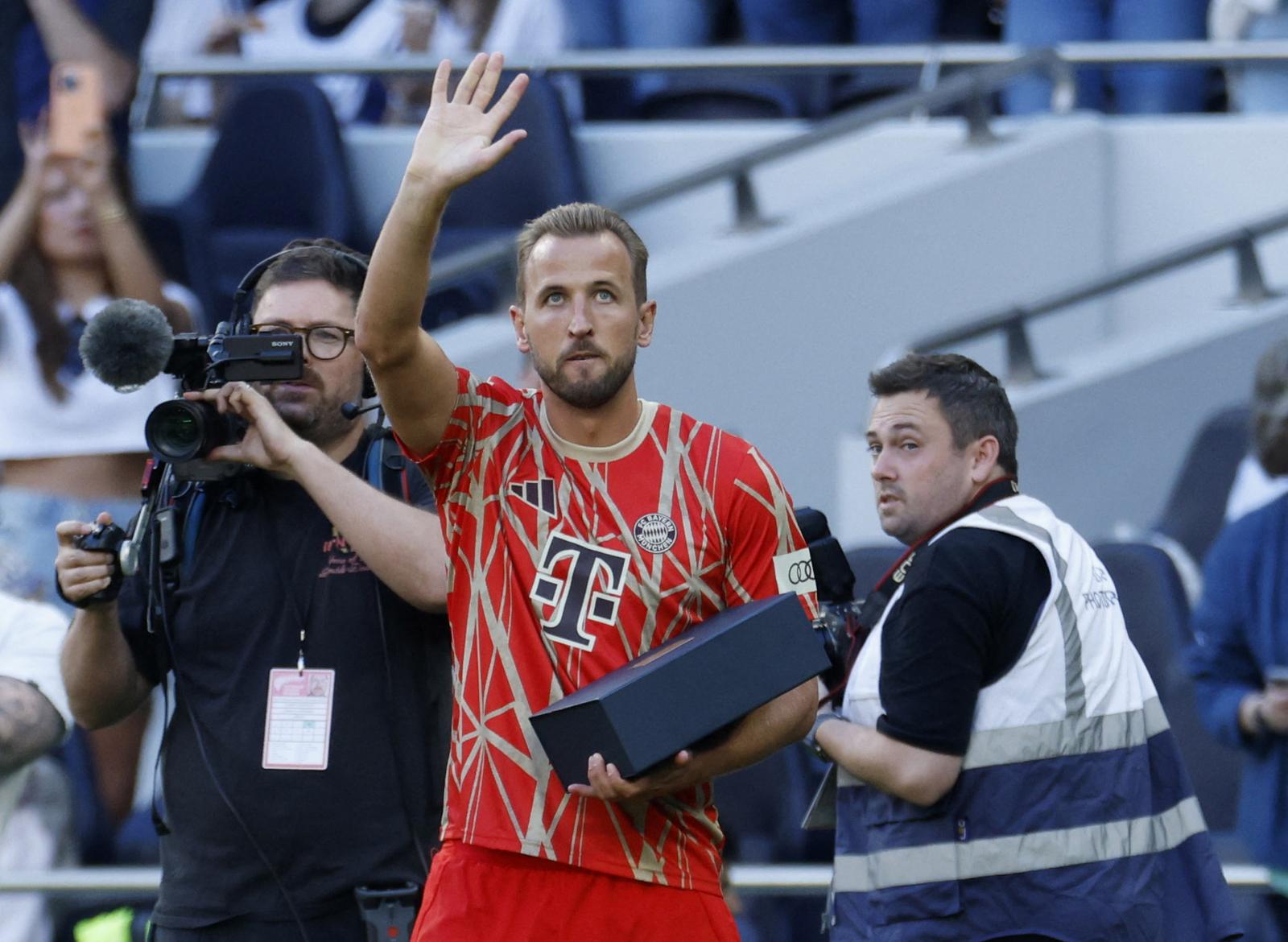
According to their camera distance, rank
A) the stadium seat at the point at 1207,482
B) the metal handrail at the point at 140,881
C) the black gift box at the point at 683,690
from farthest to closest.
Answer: the stadium seat at the point at 1207,482 < the metal handrail at the point at 140,881 < the black gift box at the point at 683,690

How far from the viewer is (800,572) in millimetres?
3289

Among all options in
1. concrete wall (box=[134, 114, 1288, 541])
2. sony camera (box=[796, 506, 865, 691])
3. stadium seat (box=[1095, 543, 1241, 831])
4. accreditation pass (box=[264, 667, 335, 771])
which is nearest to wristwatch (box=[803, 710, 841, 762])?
sony camera (box=[796, 506, 865, 691])

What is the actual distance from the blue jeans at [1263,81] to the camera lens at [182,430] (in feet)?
18.8

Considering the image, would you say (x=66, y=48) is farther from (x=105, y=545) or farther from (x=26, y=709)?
(x=105, y=545)

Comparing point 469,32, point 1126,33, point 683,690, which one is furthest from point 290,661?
point 1126,33

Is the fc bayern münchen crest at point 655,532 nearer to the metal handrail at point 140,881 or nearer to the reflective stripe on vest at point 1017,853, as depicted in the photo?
the reflective stripe on vest at point 1017,853

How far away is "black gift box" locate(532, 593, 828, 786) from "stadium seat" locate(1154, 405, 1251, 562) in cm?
388

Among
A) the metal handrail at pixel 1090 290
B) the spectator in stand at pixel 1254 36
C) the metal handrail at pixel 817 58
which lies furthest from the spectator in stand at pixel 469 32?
the spectator in stand at pixel 1254 36

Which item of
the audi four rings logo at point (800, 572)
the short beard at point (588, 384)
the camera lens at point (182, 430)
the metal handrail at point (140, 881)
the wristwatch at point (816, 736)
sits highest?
the short beard at point (588, 384)

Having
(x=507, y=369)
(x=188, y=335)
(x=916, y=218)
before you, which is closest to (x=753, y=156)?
(x=916, y=218)

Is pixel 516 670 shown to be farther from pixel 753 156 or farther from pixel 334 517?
pixel 753 156

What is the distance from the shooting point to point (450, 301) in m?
7.84

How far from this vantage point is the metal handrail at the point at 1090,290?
23.5 ft

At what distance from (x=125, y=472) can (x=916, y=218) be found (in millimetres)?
3225
